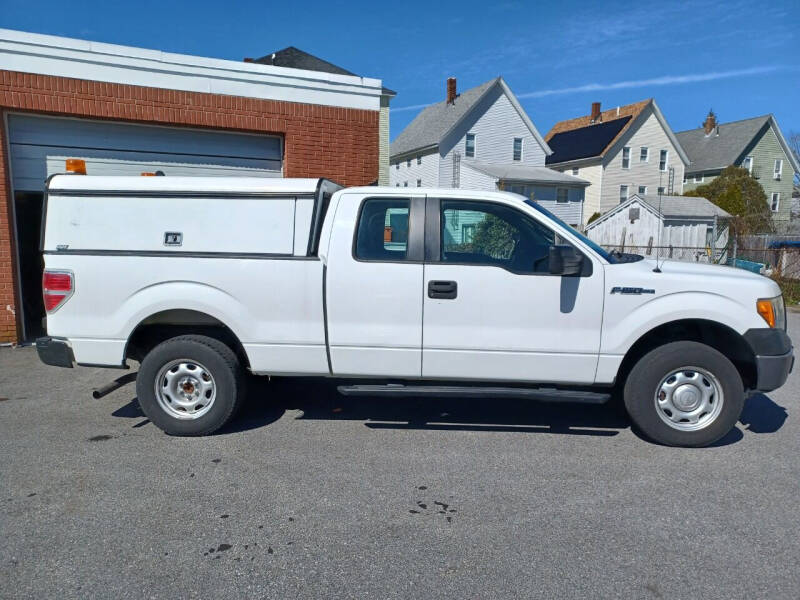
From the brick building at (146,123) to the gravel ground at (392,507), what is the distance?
3837 millimetres

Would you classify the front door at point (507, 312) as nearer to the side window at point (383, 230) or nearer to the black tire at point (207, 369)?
the side window at point (383, 230)

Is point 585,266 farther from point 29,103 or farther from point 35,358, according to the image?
point 29,103

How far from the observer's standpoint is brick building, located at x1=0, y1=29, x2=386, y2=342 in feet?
24.5

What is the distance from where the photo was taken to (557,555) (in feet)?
9.95

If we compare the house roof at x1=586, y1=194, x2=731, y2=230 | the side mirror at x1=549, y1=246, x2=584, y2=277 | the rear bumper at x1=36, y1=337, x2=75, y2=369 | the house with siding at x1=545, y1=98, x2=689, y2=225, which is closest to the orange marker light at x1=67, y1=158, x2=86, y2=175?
the rear bumper at x1=36, y1=337, x2=75, y2=369

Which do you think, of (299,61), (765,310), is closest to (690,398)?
(765,310)

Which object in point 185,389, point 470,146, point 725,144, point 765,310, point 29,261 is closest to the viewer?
point 765,310

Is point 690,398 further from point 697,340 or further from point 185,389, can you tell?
point 185,389

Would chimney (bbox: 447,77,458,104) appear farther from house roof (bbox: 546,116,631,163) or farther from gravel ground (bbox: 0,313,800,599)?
gravel ground (bbox: 0,313,800,599)

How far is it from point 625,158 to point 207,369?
39381mm

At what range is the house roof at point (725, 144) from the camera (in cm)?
4162

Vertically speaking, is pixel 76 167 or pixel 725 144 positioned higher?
pixel 725 144

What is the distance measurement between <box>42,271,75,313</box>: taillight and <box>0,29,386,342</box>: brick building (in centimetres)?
393

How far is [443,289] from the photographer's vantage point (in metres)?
4.38
